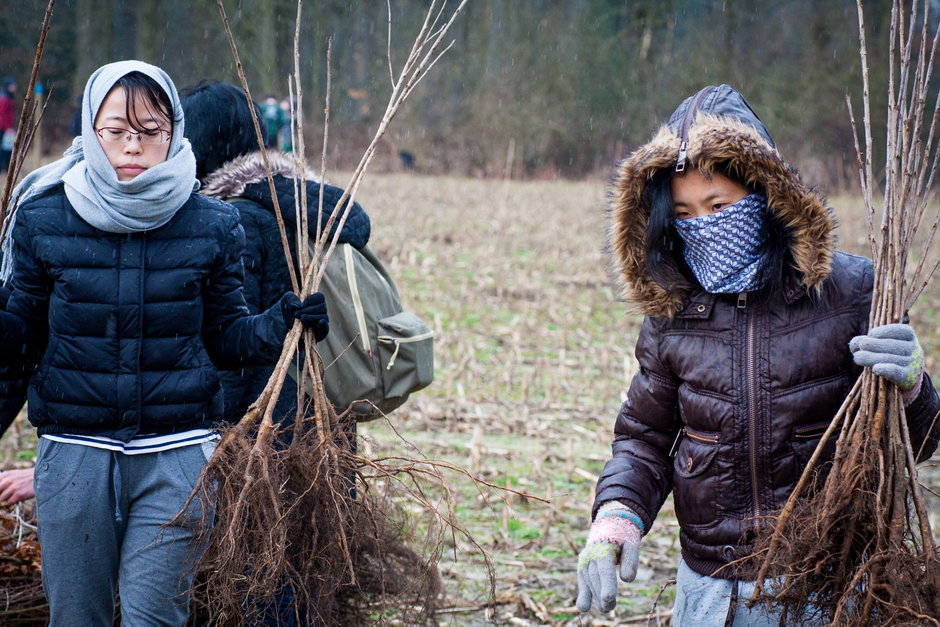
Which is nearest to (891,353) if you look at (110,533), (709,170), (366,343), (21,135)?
(709,170)

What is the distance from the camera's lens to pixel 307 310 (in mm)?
2334

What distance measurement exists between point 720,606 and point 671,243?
0.85 m

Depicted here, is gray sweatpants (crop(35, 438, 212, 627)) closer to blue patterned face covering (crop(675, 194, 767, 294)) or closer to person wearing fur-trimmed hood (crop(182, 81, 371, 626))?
person wearing fur-trimmed hood (crop(182, 81, 371, 626))

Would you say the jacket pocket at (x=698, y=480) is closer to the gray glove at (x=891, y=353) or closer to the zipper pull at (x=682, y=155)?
the gray glove at (x=891, y=353)

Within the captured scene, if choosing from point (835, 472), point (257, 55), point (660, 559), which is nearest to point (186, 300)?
point (835, 472)

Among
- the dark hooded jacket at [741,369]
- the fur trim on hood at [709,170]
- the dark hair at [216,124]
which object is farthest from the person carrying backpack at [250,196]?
the dark hooded jacket at [741,369]

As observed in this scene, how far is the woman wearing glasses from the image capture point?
2258 millimetres

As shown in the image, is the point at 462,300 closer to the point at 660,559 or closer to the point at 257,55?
the point at 660,559

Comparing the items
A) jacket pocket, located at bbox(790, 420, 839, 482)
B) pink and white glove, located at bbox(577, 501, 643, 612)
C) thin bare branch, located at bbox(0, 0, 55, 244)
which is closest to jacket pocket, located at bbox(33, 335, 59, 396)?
thin bare branch, located at bbox(0, 0, 55, 244)

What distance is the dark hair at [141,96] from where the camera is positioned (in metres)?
2.29

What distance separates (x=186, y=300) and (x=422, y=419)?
12.0 ft

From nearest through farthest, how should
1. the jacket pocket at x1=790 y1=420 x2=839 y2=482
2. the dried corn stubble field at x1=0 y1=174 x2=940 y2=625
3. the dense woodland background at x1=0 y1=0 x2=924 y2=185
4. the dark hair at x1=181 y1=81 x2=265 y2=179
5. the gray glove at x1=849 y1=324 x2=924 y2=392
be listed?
the gray glove at x1=849 y1=324 x2=924 y2=392 < the jacket pocket at x1=790 y1=420 x2=839 y2=482 < the dark hair at x1=181 y1=81 x2=265 y2=179 < the dried corn stubble field at x1=0 y1=174 x2=940 y2=625 < the dense woodland background at x1=0 y1=0 x2=924 y2=185

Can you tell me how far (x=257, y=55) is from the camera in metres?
23.0

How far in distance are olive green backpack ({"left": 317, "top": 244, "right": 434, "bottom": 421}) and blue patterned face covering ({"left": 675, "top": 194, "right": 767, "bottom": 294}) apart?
106 cm
